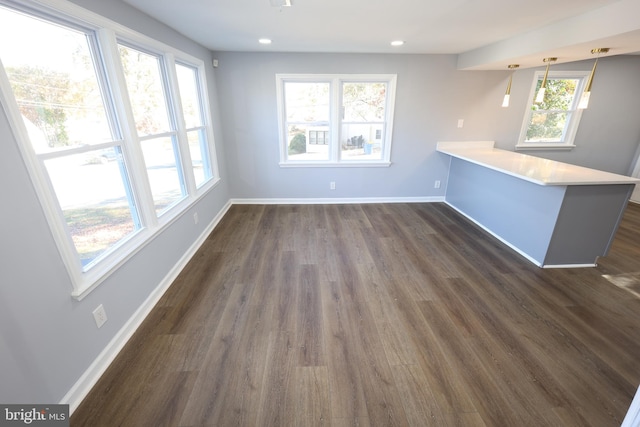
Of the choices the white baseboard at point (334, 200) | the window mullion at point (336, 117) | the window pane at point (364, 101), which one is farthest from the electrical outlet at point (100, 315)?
the window pane at point (364, 101)

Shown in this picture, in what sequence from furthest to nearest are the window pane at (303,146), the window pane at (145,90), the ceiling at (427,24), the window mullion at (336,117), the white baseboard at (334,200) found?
the white baseboard at (334,200)
the window pane at (303,146)
the window mullion at (336,117)
the window pane at (145,90)
the ceiling at (427,24)

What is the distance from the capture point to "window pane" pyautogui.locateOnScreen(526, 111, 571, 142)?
15.0ft

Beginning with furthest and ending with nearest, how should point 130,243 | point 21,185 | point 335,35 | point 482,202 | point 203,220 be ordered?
point 482,202 < point 203,220 < point 335,35 < point 130,243 < point 21,185

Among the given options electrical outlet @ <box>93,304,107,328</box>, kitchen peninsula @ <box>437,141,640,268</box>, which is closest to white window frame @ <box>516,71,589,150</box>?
kitchen peninsula @ <box>437,141,640,268</box>

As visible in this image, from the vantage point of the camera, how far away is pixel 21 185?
4.14ft

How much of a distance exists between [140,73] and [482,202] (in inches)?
168

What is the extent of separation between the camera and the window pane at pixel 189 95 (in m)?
3.14

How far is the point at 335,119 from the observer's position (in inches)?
170

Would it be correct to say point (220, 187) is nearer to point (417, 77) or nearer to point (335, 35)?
point (335, 35)

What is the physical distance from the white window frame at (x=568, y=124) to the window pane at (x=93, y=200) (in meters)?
5.58

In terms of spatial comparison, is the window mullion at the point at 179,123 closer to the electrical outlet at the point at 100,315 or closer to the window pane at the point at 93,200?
the window pane at the point at 93,200

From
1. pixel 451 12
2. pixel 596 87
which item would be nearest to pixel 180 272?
pixel 451 12

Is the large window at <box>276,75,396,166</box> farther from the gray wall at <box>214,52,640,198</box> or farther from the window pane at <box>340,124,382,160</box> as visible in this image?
the gray wall at <box>214,52,640,198</box>

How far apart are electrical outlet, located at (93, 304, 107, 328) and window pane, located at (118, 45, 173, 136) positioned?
4.53 ft
